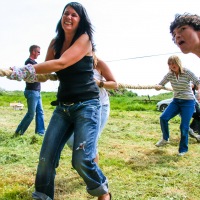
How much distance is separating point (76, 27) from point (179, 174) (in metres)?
2.64

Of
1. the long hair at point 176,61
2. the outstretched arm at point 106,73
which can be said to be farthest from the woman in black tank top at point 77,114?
the long hair at point 176,61

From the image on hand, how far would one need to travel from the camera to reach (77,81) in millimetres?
2740

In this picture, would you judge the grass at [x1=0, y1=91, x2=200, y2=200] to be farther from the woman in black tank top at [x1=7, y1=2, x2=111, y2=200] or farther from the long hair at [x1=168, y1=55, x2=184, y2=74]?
the long hair at [x1=168, y1=55, x2=184, y2=74]

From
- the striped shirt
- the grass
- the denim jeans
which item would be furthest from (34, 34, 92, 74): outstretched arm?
the striped shirt

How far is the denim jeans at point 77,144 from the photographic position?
2.64m

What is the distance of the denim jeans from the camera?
8.68ft

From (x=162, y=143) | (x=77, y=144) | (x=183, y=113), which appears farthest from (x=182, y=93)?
(x=77, y=144)

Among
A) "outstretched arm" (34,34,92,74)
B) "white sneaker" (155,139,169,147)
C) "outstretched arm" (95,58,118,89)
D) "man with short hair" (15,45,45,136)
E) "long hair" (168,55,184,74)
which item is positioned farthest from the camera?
"man with short hair" (15,45,45,136)

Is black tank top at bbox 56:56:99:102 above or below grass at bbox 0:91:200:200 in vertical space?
above

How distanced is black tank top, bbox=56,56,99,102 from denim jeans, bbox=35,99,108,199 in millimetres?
70

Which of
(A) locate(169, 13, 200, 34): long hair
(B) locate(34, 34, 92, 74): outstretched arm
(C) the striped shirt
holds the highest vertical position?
(A) locate(169, 13, 200, 34): long hair

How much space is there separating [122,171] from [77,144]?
1921mm

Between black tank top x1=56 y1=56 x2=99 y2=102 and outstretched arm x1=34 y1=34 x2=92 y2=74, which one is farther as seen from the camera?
black tank top x1=56 y1=56 x2=99 y2=102

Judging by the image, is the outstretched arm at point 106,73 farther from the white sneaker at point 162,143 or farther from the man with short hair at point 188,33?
the white sneaker at point 162,143
